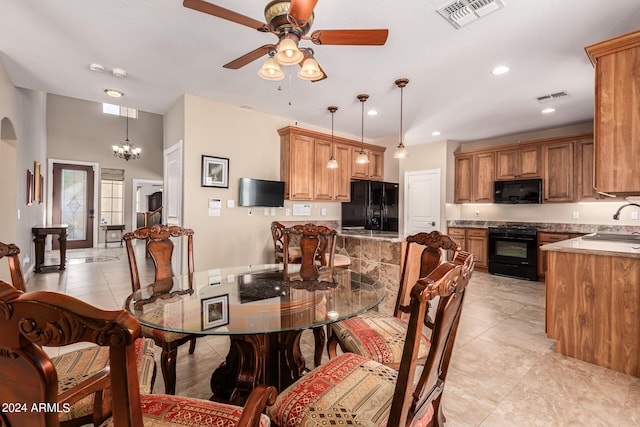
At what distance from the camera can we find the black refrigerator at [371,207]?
5312mm

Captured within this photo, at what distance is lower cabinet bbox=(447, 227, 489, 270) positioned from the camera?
5.66 m

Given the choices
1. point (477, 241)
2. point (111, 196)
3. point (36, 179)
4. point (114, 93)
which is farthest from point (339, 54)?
point (111, 196)

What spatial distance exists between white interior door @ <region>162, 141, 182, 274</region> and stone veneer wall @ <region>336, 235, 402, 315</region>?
2.21 metres

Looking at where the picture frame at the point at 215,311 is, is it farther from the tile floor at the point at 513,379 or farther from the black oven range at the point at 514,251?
the black oven range at the point at 514,251

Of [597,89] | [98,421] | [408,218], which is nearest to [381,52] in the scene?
[597,89]

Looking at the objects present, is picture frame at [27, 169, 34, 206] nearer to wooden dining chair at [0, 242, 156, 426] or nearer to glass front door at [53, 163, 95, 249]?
glass front door at [53, 163, 95, 249]

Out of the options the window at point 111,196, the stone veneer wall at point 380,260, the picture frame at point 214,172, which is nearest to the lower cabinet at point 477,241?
the stone veneer wall at point 380,260

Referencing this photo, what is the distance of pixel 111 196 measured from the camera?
8.88m

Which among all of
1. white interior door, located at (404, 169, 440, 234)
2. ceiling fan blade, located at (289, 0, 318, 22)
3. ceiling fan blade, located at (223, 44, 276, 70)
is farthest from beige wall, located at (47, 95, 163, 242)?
ceiling fan blade, located at (289, 0, 318, 22)

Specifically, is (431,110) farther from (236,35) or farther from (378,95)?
(236,35)

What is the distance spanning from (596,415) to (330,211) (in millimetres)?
4001

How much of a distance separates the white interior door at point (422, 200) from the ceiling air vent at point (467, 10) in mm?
4223

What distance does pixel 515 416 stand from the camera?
5.69 ft

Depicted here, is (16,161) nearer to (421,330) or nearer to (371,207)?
(371,207)
